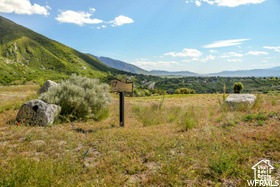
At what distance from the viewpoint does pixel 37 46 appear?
184 meters

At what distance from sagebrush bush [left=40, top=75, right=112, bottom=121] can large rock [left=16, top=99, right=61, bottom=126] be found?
0.86 m

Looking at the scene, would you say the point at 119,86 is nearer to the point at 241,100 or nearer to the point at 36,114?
the point at 36,114

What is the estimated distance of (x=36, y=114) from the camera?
713 cm

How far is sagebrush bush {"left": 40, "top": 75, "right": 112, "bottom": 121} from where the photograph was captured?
327 inches

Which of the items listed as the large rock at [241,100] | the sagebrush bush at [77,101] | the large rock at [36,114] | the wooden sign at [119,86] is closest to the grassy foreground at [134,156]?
the large rock at [36,114]

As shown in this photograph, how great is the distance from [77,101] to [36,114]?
186 cm

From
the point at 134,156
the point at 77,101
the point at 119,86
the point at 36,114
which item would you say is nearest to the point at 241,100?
the point at 119,86

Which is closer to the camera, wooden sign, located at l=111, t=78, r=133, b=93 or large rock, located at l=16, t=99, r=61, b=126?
large rock, located at l=16, t=99, r=61, b=126

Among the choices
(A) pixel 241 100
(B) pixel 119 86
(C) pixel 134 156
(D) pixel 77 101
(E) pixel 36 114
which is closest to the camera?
(C) pixel 134 156

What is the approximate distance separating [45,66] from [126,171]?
18933cm

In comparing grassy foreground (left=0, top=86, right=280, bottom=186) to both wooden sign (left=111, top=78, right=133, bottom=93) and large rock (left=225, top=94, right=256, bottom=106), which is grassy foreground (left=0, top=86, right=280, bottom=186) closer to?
wooden sign (left=111, top=78, right=133, bottom=93)

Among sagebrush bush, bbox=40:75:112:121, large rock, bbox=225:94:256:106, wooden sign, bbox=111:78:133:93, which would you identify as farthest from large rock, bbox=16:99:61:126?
large rock, bbox=225:94:256:106

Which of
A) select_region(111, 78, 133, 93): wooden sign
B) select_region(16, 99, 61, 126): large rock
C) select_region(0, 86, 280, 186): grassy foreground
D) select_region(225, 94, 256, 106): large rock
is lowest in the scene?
select_region(0, 86, 280, 186): grassy foreground

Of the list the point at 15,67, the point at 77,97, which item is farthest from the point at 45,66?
the point at 77,97
